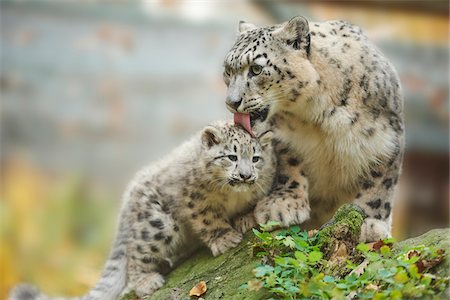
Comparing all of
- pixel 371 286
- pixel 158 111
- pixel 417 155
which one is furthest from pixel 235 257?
pixel 417 155

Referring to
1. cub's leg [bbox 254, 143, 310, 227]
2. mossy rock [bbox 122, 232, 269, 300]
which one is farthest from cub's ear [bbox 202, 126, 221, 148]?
mossy rock [bbox 122, 232, 269, 300]

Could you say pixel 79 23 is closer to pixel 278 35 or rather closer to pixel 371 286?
pixel 278 35

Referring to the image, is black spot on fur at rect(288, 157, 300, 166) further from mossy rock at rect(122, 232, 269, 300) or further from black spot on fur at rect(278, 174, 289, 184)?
mossy rock at rect(122, 232, 269, 300)

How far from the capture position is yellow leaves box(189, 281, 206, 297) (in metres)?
4.81

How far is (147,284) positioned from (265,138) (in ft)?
4.13

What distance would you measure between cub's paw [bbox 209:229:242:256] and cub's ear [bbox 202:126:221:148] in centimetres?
59

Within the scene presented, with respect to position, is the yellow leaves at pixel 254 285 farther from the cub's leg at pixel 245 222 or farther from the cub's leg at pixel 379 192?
the cub's leg at pixel 379 192

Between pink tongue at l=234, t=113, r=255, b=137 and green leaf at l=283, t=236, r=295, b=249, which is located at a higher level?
pink tongue at l=234, t=113, r=255, b=137

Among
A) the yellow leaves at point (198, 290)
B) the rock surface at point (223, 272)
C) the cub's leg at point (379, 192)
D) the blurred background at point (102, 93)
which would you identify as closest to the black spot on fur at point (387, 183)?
the cub's leg at point (379, 192)

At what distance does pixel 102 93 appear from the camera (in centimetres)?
1142

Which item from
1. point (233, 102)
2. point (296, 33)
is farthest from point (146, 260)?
point (296, 33)

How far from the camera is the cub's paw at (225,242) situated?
5137 millimetres

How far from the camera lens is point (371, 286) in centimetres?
407

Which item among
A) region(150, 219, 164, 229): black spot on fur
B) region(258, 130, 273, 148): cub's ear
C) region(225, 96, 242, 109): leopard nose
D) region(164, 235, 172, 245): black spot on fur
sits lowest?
region(164, 235, 172, 245): black spot on fur
